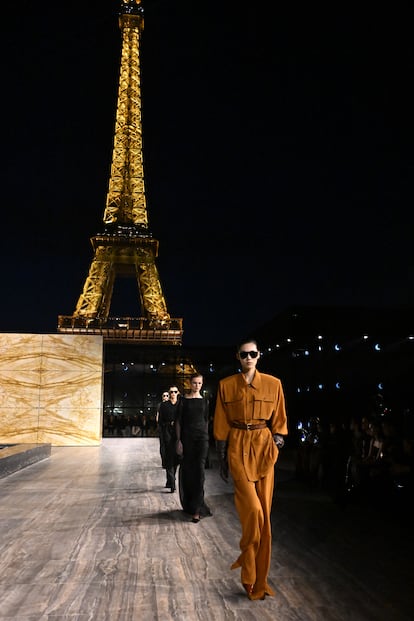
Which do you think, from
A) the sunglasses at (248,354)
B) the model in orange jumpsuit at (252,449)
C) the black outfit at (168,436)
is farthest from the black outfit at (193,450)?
the sunglasses at (248,354)

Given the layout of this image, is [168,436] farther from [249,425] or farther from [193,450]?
[249,425]

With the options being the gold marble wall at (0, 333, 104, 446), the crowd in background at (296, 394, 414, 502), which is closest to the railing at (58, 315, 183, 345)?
the gold marble wall at (0, 333, 104, 446)

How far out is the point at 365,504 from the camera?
766 centimetres

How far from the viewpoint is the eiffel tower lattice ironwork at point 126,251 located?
36.8 m

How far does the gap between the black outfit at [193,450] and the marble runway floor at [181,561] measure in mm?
220

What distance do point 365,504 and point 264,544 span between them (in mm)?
4176

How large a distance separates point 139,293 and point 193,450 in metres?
33.9

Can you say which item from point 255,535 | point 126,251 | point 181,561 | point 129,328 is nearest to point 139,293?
point 126,251

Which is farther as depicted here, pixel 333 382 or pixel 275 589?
pixel 333 382

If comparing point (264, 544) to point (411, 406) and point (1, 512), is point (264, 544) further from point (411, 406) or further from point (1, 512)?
point (411, 406)

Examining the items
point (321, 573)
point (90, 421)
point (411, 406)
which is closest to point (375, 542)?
point (321, 573)

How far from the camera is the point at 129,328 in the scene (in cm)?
3744

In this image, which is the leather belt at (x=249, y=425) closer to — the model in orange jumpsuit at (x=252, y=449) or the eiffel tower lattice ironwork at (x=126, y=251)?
the model in orange jumpsuit at (x=252, y=449)

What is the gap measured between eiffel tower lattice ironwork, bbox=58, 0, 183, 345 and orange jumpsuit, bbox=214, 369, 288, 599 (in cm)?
3266
